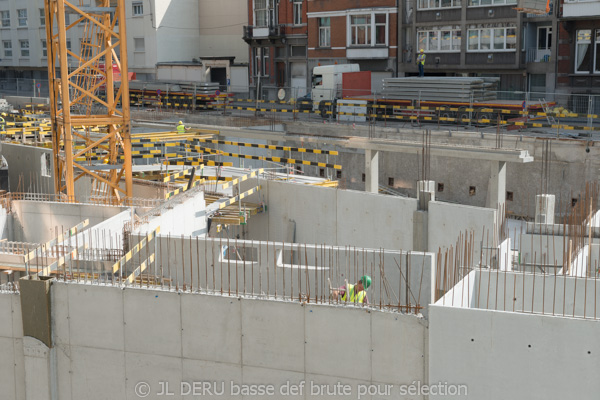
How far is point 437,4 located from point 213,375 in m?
30.2

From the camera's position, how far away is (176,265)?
16.2 metres

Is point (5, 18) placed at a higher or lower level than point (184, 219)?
higher

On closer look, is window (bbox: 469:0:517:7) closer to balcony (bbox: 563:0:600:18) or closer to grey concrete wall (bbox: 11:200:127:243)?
balcony (bbox: 563:0:600:18)

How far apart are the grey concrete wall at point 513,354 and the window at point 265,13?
38211 millimetres

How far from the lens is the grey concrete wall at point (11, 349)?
1365 cm

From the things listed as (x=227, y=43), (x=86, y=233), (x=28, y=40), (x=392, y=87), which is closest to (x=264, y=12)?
(x=227, y=43)

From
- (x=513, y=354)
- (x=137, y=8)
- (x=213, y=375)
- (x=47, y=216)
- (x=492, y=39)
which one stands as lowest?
(x=213, y=375)

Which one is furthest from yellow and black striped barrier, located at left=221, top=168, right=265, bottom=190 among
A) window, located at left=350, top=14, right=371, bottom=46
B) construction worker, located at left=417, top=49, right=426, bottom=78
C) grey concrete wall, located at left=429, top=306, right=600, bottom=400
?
window, located at left=350, top=14, right=371, bottom=46

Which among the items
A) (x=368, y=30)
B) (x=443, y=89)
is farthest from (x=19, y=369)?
(x=368, y=30)

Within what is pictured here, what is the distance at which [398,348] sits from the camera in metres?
11.6

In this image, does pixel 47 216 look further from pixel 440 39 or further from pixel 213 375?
pixel 440 39

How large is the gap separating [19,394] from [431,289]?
770 centimetres

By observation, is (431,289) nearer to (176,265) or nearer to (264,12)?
(176,265)

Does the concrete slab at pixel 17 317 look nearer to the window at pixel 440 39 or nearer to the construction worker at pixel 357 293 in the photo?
the construction worker at pixel 357 293
